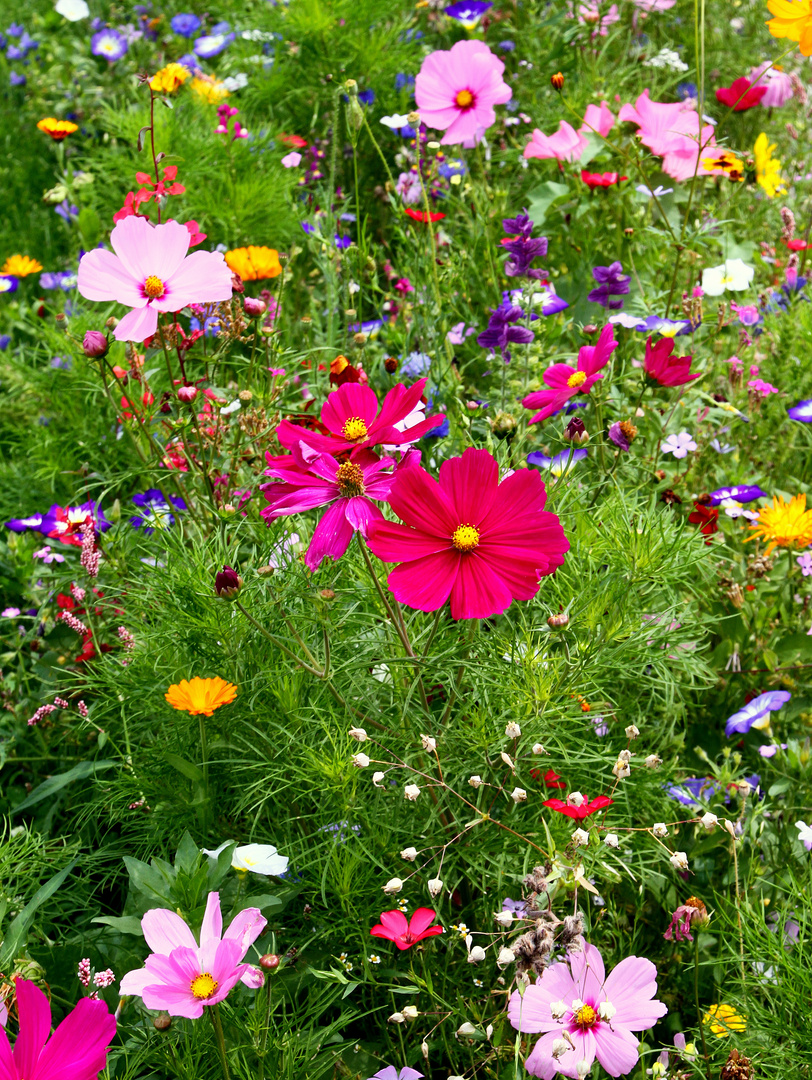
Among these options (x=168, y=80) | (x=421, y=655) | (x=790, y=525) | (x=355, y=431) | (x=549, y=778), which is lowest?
(x=549, y=778)

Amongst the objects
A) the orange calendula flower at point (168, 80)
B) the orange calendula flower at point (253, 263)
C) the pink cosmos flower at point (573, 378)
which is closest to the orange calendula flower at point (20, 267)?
the orange calendula flower at point (168, 80)

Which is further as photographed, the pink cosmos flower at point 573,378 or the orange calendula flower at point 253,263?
the orange calendula flower at point 253,263

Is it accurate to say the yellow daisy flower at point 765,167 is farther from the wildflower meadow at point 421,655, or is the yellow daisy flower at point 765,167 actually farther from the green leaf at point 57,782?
the green leaf at point 57,782

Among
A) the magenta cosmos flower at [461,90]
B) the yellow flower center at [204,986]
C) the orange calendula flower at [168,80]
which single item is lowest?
the yellow flower center at [204,986]

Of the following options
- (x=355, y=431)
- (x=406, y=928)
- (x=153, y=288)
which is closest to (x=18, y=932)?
(x=406, y=928)

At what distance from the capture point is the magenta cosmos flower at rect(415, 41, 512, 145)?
1.76 metres

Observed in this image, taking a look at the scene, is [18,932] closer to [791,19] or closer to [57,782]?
[57,782]

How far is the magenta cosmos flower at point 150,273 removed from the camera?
1.11 m

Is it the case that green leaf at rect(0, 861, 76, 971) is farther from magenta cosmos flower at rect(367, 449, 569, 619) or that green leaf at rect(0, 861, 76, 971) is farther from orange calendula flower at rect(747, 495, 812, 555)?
orange calendula flower at rect(747, 495, 812, 555)

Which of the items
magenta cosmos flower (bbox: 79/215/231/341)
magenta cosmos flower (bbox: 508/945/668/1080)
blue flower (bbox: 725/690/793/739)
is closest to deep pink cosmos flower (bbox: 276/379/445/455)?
magenta cosmos flower (bbox: 79/215/231/341)

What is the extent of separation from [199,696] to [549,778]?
41 cm

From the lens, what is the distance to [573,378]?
1.21 meters

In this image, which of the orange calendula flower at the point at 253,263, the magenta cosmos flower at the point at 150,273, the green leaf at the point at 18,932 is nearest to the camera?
the green leaf at the point at 18,932

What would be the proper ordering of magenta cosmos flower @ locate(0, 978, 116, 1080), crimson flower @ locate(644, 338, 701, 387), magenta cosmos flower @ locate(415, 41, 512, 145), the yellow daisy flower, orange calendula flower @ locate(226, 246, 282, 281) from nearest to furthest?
magenta cosmos flower @ locate(0, 978, 116, 1080), crimson flower @ locate(644, 338, 701, 387), orange calendula flower @ locate(226, 246, 282, 281), magenta cosmos flower @ locate(415, 41, 512, 145), the yellow daisy flower
